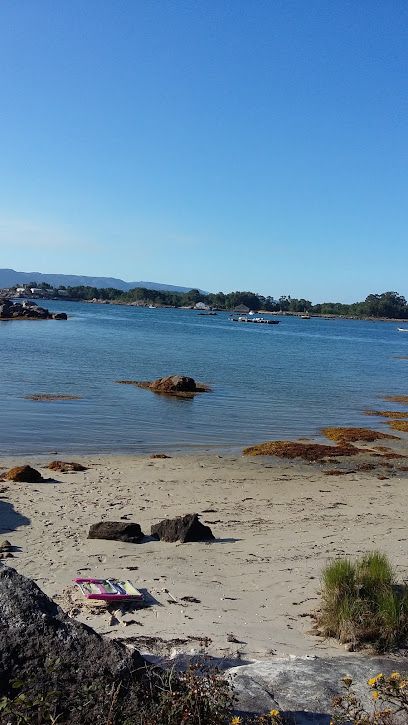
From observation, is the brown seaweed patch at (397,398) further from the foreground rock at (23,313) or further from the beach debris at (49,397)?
the foreground rock at (23,313)

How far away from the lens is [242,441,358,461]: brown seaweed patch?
18750 millimetres

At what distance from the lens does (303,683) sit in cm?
496

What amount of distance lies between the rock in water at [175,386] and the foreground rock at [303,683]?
2534 cm

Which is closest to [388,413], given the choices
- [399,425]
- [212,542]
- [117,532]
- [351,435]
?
[399,425]

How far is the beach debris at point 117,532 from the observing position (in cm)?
972

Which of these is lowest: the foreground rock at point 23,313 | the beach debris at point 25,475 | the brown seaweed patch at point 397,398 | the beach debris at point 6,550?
the brown seaweed patch at point 397,398

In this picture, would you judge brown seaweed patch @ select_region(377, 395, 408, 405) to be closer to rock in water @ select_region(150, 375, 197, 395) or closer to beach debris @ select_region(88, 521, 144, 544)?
rock in water @ select_region(150, 375, 197, 395)

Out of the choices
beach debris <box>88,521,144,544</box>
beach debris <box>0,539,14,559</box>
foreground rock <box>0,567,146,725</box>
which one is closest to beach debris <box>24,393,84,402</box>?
beach debris <box>88,521,144,544</box>

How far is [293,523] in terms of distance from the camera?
1150 cm

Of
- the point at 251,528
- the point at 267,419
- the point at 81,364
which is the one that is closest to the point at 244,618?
the point at 251,528

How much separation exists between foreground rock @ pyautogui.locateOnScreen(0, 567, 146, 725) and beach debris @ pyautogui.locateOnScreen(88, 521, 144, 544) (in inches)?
210

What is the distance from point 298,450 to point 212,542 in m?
9.72

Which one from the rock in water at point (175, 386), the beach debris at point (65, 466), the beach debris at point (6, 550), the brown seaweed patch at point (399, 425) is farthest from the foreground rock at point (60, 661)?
the rock in water at point (175, 386)

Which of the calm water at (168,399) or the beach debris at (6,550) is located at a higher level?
the beach debris at (6,550)
